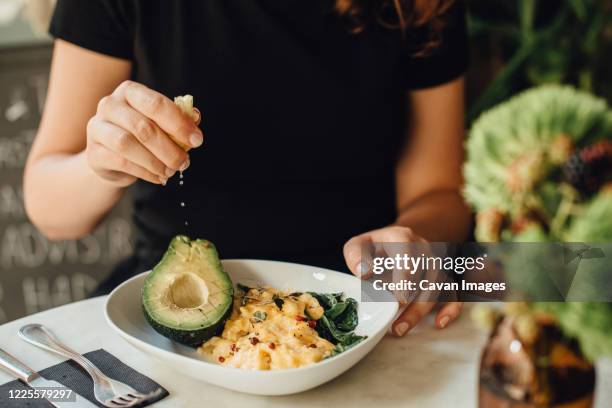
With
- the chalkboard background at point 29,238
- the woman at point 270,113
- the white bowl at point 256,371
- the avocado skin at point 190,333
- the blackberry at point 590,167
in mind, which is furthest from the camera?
the chalkboard background at point 29,238

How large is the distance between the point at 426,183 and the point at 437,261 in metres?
0.39

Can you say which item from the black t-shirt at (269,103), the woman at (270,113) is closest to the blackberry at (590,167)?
the woman at (270,113)

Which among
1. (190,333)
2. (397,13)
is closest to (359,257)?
(190,333)

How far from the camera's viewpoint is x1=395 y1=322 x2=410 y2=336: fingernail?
2.50ft

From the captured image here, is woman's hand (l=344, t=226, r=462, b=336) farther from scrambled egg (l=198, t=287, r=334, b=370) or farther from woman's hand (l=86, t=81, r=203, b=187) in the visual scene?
woman's hand (l=86, t=81, r=203, b=187)

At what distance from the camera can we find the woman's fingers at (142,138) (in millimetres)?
699

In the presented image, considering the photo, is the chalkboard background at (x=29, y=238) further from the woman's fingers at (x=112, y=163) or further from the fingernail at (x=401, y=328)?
the fingernail at (x=401, y=328)

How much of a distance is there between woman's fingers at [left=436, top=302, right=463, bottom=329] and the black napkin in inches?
13.7

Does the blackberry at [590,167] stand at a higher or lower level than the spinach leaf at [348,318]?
higher

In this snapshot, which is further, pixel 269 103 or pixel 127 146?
pixel 269 103

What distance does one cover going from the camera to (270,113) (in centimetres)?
115

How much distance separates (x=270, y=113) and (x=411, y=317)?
1.70 feet

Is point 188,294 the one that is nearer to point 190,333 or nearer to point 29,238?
point 190,333

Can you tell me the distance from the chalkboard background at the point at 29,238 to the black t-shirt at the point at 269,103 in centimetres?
84
